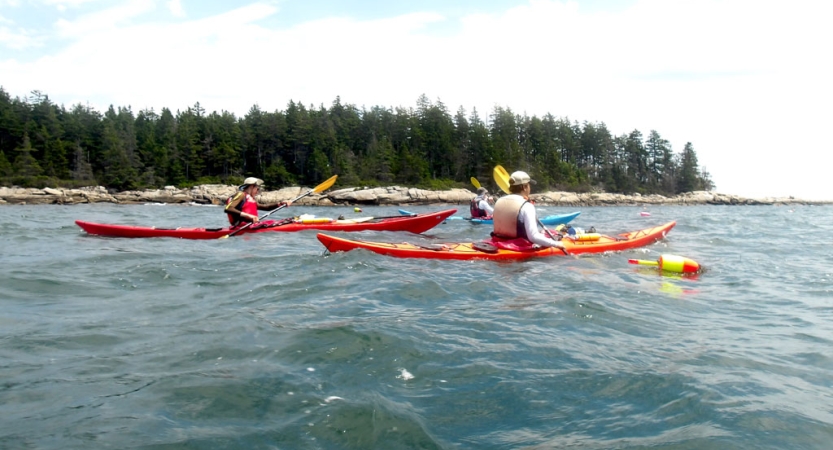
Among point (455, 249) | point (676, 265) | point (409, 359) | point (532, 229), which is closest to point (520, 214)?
point (532, 229)

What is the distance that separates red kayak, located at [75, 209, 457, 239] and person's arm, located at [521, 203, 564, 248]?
14.5ft

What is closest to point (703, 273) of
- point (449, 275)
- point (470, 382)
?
point (449, 275)

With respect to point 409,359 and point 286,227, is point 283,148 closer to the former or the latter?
point 286,227

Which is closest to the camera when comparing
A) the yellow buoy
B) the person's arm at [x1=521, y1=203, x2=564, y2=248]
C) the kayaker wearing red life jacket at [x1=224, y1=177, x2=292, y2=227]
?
the yellow buoy

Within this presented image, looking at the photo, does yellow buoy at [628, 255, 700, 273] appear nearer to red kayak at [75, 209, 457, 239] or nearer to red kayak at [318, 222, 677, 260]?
red kayak at [318, 222, 677, 260]

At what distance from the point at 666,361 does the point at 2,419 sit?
3.63 m

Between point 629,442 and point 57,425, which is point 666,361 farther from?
point 57,425

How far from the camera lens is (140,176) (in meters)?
56.3

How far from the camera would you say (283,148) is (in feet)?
205

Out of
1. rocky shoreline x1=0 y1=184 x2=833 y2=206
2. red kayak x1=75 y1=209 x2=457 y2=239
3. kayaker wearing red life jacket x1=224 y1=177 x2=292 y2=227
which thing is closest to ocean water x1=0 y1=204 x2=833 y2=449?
red kayak x1=75 y1=209 x2=457 y2=239

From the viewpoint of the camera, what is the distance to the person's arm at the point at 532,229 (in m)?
7.55

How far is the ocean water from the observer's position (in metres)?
2.50

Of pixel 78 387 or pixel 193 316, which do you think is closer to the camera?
pixel 78 387

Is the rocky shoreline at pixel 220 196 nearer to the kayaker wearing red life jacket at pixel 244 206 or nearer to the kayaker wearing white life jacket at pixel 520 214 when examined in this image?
the kayaker wearing red life jacket at pixel 244 206
